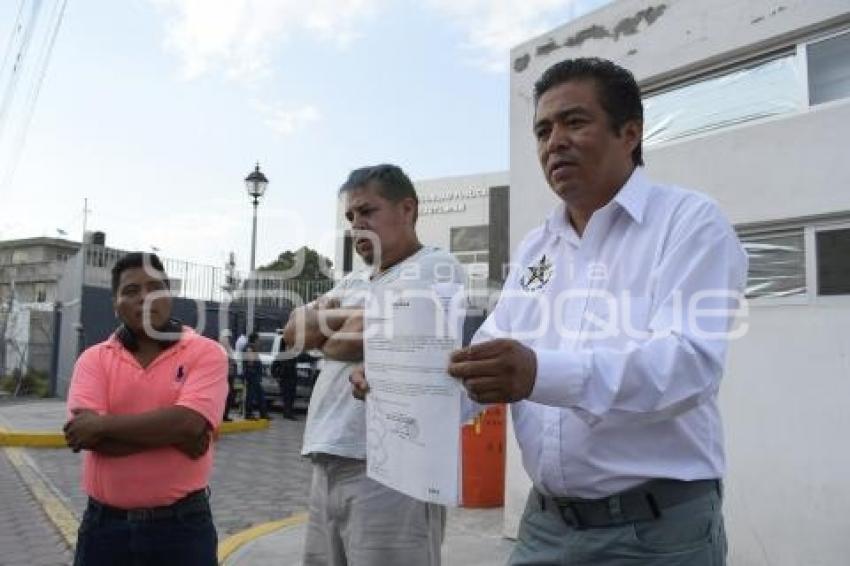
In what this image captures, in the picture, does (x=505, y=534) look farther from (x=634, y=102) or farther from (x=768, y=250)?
(x=634, y=102)

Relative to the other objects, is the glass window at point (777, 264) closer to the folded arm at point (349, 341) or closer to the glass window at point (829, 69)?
the glass window at point (829, 69)

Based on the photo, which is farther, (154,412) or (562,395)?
(154,412)

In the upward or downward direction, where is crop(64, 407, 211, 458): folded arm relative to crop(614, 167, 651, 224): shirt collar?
downward

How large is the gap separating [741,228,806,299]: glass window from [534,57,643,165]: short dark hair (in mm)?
3489

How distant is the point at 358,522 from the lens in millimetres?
2709

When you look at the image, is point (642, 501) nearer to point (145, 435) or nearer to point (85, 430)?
point (145, 435)

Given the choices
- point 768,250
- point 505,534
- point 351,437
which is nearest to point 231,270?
point 505,534

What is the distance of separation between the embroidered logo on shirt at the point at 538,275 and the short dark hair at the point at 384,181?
871mm

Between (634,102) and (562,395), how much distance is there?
0.89m

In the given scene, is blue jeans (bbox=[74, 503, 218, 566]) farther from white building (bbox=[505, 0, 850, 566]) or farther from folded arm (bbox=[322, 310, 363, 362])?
white building (bbox=[505, 0, 850, 566])

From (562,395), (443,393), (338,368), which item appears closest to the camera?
(562,395)

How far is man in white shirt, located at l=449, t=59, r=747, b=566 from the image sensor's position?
1580 millimetres

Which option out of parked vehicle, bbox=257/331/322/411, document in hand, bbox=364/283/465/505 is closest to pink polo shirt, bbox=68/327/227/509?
document in hand, bbox=364/283/465/505

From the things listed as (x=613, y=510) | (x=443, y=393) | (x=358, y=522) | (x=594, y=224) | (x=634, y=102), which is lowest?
(x=358, y=522)
